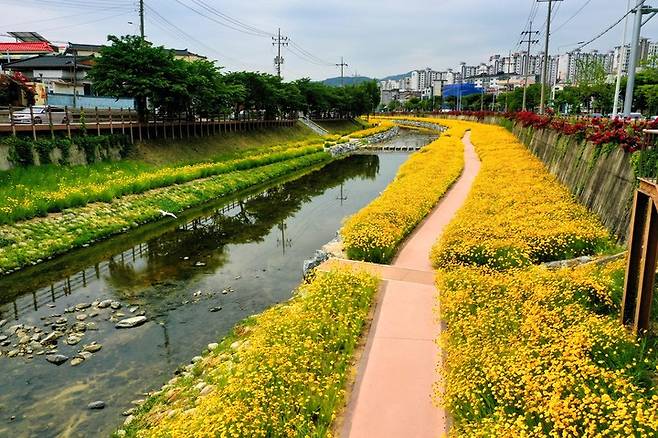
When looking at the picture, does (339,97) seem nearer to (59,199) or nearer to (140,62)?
(140,62)

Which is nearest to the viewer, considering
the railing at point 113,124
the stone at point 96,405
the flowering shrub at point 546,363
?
the flowering shrub at point 546,363

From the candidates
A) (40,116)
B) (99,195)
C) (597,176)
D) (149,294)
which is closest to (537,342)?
(149,294)

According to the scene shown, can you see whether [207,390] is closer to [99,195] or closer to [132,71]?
[99,195]

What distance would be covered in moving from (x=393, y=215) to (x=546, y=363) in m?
10.4

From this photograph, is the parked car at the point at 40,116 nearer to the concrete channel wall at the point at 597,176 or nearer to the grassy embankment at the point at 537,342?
the grassy embankment at the point at 537,342

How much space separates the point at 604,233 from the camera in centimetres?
1360

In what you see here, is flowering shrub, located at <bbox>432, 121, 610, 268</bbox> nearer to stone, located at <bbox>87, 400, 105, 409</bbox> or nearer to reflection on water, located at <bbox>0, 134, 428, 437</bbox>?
reflection on water, located at <bbox>0, 134, 428, 437</bbox>

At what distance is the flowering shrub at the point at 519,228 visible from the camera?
1270 centimetres

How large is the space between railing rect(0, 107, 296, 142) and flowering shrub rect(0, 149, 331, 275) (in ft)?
20.3

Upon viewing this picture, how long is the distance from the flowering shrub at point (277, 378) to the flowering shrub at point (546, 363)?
1730 mm

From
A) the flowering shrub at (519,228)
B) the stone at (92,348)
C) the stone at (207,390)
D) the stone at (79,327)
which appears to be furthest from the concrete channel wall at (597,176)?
the stone at (79,327)

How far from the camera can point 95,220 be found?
2031 centimetres

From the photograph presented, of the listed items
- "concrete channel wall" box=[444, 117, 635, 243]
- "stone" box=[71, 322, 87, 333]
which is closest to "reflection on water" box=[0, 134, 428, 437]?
"stone" box=[71, 322, 87, 333]

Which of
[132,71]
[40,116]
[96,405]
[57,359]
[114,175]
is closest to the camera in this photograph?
[96,405]
